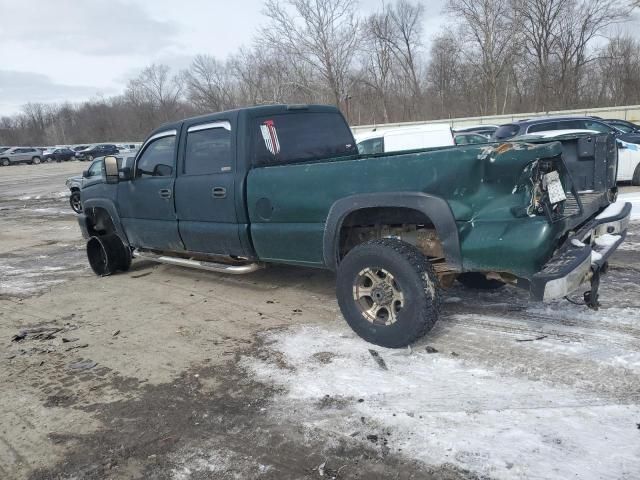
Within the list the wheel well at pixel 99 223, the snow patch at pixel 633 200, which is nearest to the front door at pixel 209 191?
the wheel well at pixel 99 223

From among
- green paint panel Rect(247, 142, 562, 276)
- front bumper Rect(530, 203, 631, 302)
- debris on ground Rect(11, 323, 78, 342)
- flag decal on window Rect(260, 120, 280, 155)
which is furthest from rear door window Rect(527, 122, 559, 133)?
debris on ground Rect(11, 323, 78, 342)

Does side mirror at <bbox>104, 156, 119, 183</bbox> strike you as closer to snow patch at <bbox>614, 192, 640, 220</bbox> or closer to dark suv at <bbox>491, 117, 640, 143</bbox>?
snow patch at <bbox>614, 192, 640, 220</bbox>

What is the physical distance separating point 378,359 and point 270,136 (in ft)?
8.03

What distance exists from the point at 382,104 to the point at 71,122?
8904cm

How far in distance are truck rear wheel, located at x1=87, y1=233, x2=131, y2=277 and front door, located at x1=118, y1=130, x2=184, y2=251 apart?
66 centimetres

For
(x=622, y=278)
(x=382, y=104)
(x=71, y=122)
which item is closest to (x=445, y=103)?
(x=382, y=104)

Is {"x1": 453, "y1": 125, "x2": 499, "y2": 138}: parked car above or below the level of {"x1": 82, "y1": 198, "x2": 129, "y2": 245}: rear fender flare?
above

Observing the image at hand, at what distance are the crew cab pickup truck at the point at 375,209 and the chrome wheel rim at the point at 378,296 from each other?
0.03 ft

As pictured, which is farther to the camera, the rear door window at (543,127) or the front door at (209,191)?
the rear door window at (543,127)

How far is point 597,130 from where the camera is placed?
508 inches

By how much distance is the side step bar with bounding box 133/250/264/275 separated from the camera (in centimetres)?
517

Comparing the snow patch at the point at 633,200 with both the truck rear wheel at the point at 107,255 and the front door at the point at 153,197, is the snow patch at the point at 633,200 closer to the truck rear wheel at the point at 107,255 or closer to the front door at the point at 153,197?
the front door at the point at 153,197

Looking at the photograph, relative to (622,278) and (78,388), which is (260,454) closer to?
(78,388)

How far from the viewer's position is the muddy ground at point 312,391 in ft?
8.79
